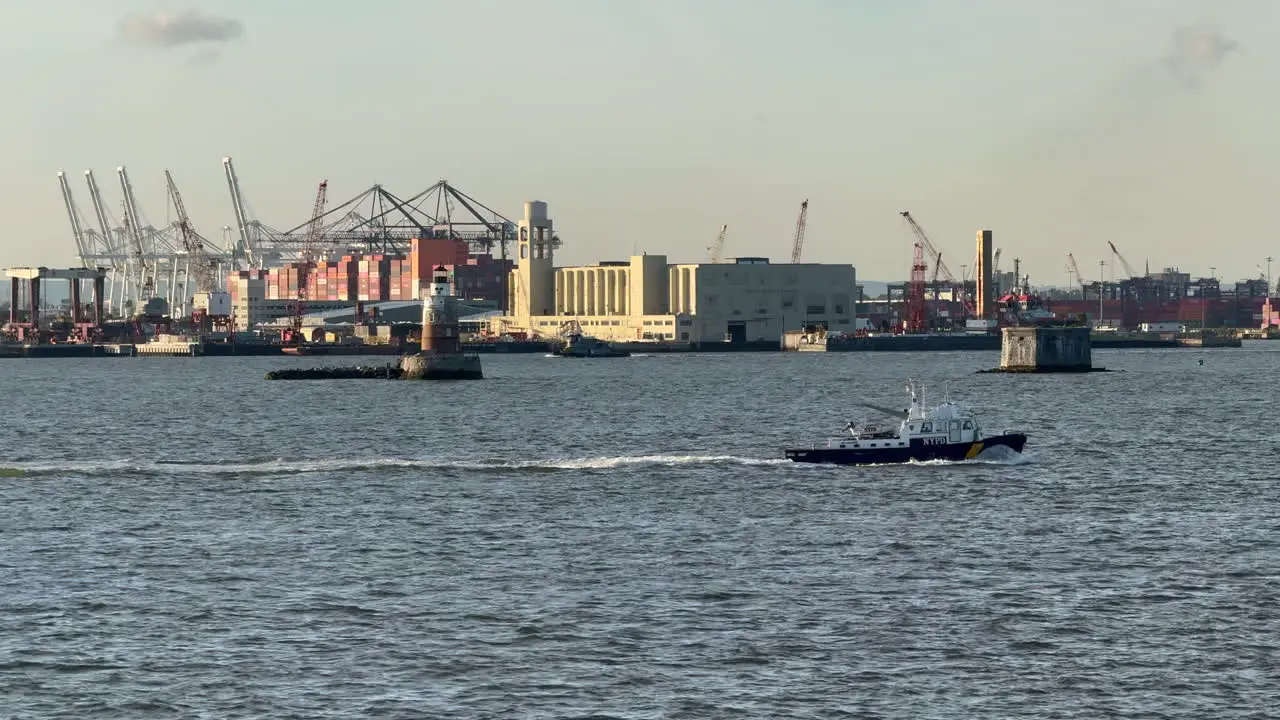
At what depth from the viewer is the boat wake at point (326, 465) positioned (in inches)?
3730

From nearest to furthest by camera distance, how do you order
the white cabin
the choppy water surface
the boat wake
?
1. the choppy water surface
2. the white cabin
3. the boat wake

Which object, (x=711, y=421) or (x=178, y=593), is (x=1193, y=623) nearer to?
(x=178, y=593)

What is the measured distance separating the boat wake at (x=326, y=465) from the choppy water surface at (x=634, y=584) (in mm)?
381

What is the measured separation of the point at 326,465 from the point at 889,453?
29894 mm

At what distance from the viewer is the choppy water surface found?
4384 cm

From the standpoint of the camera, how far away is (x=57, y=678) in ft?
149

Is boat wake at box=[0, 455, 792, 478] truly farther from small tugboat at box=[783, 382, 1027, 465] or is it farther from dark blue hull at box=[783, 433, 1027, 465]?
small tugboat at box=[783, 382, 1027, 465]

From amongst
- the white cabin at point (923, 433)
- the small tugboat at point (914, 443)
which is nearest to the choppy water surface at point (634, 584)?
the small tugboat at point (914, 443)

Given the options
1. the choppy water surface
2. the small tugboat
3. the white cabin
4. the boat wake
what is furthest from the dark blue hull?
the boat wake

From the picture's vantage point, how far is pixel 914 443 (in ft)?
304

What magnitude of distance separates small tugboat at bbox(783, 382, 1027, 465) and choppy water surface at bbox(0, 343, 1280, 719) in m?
1.11

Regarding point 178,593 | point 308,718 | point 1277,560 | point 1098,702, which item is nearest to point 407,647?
point 308,718

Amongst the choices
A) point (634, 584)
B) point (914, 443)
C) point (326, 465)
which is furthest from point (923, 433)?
point (634, 584)

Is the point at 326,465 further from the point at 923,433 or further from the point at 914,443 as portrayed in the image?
the point at 923,433
